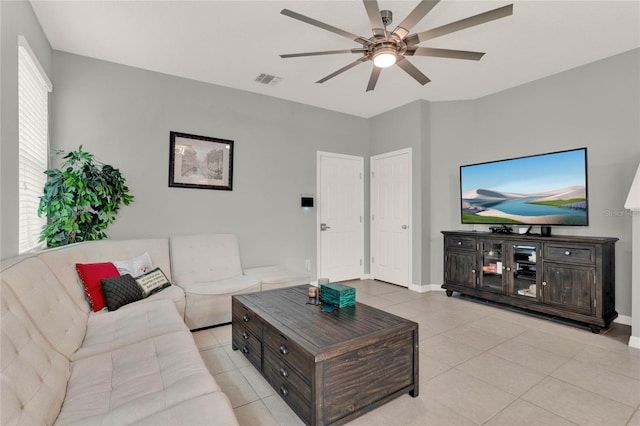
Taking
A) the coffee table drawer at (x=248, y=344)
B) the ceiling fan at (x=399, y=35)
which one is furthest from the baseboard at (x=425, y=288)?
the ceiling fan at (x=399, y=35)

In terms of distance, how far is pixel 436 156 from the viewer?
15.7 ft

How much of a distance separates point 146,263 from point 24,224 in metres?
0.99

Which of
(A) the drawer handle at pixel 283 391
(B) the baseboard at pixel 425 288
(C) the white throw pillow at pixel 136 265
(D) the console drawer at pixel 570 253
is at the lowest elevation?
(B) the baseboard at pixel 425 288

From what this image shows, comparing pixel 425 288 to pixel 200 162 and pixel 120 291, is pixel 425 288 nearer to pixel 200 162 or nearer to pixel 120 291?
pixel 200 162

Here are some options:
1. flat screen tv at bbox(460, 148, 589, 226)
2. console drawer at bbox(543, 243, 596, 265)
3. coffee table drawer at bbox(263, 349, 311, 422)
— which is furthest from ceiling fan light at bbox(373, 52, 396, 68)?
console drawer at bbox(543, 243, 596, 265)

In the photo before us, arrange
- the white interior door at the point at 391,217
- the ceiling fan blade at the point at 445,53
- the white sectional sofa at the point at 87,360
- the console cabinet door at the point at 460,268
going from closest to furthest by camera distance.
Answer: the white sectional sofa at the point at 87,360 → the ceiling fan blade at the point at 445,53 → the console cabinet door at the point at 460,268 → the white interior door at the point at 391,217

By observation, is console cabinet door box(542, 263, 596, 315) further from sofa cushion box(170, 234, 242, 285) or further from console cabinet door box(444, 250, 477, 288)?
sofa cushion box(170, 234, 242, 285)

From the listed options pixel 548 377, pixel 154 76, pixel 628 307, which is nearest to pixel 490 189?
pixel 628 307

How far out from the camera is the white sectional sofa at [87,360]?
1174 mm

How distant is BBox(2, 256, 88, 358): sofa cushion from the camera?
157 cm

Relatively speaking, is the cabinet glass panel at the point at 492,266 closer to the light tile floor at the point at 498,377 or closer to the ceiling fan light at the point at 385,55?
the light tile floor at the point at 498,377

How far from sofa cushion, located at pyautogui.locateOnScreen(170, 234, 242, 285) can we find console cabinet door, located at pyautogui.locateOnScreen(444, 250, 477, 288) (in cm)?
285

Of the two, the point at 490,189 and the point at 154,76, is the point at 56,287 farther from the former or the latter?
the point at 490,189

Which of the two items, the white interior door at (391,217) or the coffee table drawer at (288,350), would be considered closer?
the coffee table drawer at (288,350)
